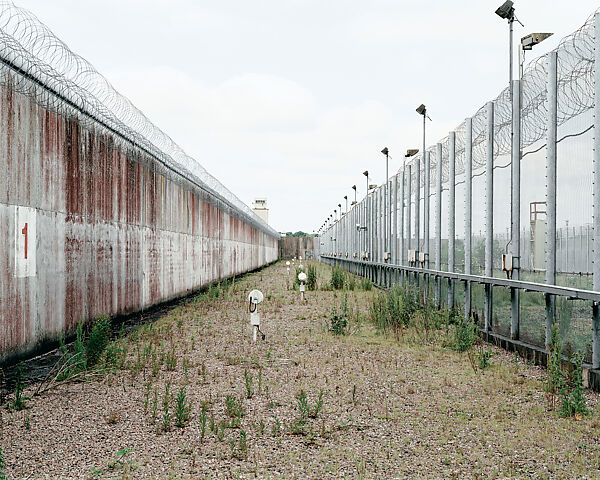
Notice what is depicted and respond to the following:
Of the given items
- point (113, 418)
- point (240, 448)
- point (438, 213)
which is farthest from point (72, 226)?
point (438, 213)

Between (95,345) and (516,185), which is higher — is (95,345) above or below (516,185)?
below

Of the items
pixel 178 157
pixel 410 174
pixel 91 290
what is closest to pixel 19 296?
pixel 91 290

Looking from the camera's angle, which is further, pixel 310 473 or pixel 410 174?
pixel 410 174

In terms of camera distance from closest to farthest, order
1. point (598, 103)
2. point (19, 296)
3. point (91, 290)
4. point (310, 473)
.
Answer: point (310, 473), point (598, 103), point (19, 296), point (91, 290)

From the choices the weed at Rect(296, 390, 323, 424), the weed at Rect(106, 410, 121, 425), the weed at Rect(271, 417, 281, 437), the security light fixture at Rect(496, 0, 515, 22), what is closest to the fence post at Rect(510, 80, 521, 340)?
the security light fixture at Rect(496, 0, 515, 22)

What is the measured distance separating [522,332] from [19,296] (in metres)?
6.60

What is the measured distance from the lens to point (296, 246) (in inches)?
3223

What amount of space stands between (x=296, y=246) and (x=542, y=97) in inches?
2921

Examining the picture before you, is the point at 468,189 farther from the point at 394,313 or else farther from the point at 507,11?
the point at 507,11

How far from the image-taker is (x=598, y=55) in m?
6.29

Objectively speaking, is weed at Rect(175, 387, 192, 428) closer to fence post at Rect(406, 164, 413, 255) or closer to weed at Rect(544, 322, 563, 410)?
weed at Rect(544, 322, 563, 410)

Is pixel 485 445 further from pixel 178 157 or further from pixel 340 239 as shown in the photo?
pixel 340 239

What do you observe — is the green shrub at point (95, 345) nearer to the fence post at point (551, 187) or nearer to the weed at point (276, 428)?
the weed at point (276, 428)

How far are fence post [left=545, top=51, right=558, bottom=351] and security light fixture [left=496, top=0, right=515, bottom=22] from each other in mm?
2452
